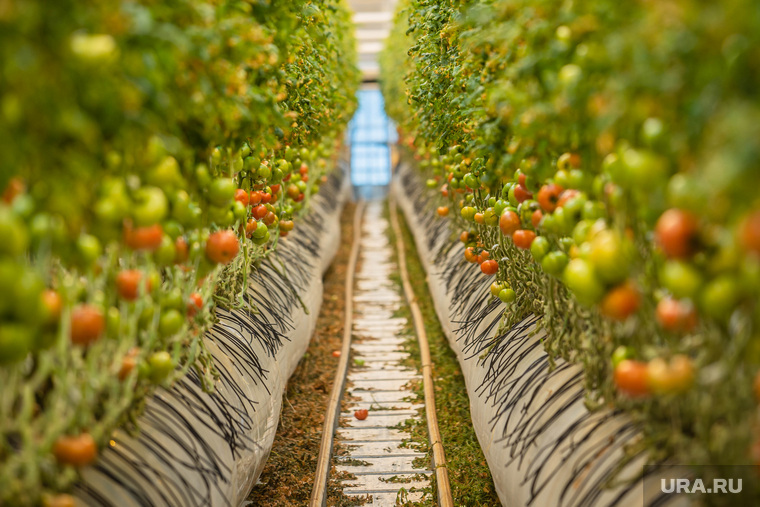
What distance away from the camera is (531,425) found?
7.05 ft

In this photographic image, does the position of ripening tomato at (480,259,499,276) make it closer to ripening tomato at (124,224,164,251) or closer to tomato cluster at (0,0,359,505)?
tomato cluster at (0,0,359,505)

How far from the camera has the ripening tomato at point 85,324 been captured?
1407mm

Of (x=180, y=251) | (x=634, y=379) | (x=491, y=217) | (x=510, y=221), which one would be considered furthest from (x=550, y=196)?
(x=180, y=251)

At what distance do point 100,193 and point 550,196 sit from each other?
1.32 meters

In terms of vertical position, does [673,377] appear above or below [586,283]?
below

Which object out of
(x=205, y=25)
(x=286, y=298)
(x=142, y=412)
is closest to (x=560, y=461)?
(x=142, y=412)

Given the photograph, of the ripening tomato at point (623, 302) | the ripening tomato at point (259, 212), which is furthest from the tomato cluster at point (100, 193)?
the ripening tomato at point (623, 302)

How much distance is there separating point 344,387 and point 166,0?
9.48 ft

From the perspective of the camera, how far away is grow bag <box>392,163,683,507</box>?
1.71 m

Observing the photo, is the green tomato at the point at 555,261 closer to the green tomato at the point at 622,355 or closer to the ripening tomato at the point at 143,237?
the green tomato at the point at 622,355

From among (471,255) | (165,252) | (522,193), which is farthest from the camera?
(471,255)

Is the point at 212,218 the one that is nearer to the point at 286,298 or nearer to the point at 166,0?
the point at 166,0

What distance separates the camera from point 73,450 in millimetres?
1424

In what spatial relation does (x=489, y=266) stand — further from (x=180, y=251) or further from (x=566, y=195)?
(x=180, y=251)
